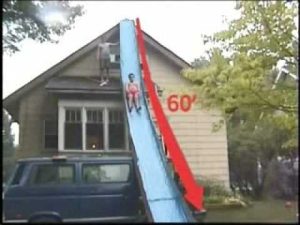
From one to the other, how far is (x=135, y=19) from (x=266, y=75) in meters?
0.70

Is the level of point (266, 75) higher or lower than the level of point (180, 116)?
higher

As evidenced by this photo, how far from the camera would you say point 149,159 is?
2867mm

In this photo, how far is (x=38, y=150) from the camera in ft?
9.38

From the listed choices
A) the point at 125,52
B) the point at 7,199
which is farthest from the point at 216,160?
the point at 7,199

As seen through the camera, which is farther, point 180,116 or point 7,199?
point 180,116

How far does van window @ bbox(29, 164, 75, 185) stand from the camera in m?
2.77

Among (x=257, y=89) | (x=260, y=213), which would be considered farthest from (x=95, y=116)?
(x=260, y=213)

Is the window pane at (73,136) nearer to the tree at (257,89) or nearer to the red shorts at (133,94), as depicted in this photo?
the red shorts at (133,94)

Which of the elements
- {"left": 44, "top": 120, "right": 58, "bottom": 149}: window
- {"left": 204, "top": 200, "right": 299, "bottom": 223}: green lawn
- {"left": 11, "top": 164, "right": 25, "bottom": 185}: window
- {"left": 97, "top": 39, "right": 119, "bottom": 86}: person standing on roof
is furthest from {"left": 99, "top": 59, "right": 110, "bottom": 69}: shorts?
{"left": 204, "top": 200, "right": 299, "bottom": 223}: green lawn

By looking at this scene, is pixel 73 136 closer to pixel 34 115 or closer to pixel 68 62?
pixel 34 115

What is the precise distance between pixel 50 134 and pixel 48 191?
0.93 ft

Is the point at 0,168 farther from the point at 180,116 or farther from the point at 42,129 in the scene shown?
the point at 180,116

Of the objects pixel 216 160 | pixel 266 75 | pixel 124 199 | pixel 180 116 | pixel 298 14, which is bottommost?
pixel 124 199

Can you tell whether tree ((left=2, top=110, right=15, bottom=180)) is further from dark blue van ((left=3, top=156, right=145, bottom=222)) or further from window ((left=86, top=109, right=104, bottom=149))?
window ((left=86, top=109, right=104, bottom=149))
